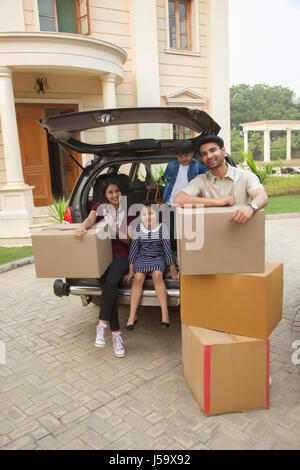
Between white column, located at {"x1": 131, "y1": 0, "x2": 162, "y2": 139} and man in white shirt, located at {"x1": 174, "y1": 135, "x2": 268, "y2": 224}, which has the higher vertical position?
white column, located at {"x1": 131, "y1": 0, "x2": 162, "y2": 139}

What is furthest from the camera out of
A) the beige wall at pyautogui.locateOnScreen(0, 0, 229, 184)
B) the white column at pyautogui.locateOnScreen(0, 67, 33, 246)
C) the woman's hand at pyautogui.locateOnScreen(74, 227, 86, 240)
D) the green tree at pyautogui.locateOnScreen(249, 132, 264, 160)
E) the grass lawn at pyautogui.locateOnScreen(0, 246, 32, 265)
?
the green tree at pyautogui.locateOnScreen(249, 132, 264, 160)

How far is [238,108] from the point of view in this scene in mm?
73438

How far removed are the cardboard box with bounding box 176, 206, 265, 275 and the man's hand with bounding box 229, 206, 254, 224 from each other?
0.03 metres

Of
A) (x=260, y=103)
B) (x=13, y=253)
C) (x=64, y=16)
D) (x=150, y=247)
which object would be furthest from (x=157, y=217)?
(x=260, y=103)

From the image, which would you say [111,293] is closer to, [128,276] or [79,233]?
[128,276]

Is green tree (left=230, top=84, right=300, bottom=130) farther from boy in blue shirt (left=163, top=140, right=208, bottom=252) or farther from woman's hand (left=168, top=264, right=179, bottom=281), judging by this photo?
woman's hand (left=168, top=264, right=179, bottom=281)

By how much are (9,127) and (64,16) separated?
169 inches

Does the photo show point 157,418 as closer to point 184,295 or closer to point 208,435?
point 208,435

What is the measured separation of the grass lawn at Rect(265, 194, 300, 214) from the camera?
1124cm

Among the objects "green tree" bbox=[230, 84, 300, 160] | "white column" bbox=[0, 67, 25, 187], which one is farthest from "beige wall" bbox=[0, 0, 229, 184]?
"green tree" bbox=[230, 84, 300, 160]

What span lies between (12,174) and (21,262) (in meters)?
2.59

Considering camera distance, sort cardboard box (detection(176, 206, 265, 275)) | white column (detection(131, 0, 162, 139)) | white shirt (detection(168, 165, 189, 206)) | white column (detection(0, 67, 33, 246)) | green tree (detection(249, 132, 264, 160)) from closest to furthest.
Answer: cardboard box (detection(176, 206, 265, 275)) < white shirt (detection(168, 165, 189, 206)) < white column (detection(0, 67, 33, 246)) < white column (detection(131, 0, 162, 139)) < green tree (detection(249, 132, 264, 160))

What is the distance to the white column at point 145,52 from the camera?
36.7 ft

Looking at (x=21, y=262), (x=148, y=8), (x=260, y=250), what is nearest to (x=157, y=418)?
(x=260, y=250)
